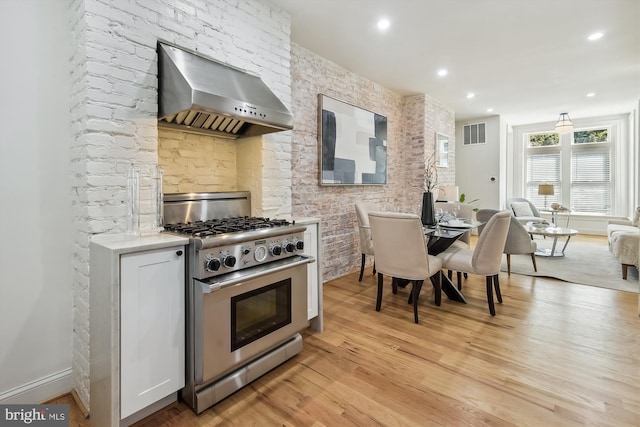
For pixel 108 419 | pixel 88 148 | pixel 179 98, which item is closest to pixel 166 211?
pixel 88 148

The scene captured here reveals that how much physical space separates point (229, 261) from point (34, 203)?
1.19 metres

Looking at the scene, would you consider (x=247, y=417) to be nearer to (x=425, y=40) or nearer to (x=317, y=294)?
Answer: (x=317, y=294)

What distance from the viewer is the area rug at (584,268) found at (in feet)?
13.1

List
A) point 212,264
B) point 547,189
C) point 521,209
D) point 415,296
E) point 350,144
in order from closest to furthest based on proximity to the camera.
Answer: point 212,264
point 415,296
point 350,144
point 521,209
point 547,189

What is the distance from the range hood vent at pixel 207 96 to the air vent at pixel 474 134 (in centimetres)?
661

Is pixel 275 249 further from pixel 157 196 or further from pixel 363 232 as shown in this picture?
pixel 363 232

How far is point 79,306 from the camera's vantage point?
1.90 metres

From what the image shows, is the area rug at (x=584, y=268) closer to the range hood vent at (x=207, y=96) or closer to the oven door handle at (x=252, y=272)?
the oven door handle at (x=252, y=272)

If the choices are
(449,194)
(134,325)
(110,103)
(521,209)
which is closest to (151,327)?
(134,325)

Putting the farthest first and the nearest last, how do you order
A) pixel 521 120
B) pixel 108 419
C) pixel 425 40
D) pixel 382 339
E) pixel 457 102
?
pixel 521 120
pixel 457 102
pixel 425 40
pixel 382 339
pixel 108 419

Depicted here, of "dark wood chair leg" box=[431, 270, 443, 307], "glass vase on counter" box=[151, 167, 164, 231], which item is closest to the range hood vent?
"glass vase on counter" box=[151, 167, 164, 231]

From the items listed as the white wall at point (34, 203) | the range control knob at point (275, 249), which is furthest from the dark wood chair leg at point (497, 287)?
the white wall at point (34, 203)

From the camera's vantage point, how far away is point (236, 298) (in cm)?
189

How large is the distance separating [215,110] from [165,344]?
1377mm
